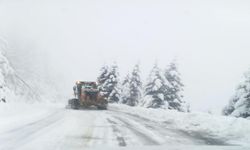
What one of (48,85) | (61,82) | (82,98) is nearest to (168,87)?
(82,98)

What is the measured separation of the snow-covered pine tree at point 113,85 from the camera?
63.5 m

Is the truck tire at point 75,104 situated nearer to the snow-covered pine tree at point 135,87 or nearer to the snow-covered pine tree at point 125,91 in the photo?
the snow-covered pine tree at point 135,87

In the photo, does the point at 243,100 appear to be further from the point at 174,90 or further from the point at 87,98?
the point at 174,90

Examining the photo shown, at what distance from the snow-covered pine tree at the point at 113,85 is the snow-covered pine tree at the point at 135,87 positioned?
3105mm

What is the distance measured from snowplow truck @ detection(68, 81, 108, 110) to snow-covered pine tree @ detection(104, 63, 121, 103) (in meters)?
20.5

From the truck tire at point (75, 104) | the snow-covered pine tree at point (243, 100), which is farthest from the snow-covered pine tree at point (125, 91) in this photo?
the snow-covered pine tree at point (243, 100)

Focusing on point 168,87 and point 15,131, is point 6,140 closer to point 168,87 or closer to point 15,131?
point 15,131

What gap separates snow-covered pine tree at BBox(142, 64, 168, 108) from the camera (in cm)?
4784

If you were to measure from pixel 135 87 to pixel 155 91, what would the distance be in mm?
12858

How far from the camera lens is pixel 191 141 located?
44.9 feet

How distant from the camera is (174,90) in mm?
48625

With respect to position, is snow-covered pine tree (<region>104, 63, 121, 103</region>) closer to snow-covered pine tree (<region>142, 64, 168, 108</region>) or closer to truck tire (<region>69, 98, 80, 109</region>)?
snow-covered pine tree (<region>142, 64, 168, 108</region>)

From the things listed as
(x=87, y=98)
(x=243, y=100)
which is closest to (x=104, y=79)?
(x=87, y=98)

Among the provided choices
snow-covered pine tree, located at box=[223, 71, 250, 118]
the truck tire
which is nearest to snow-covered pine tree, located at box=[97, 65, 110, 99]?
the truck tire
